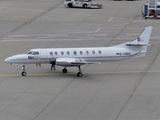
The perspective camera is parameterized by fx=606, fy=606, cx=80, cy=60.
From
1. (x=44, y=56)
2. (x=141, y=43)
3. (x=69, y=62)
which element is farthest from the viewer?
(x=141, y=43)

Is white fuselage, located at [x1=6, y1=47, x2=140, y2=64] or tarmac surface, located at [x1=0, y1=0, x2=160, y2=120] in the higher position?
white fuselage, located at [x1=6, y1=47, x2=140, y2=64]

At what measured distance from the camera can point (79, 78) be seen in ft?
168

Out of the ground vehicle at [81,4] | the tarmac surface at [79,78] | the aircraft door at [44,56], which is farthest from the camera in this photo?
the ground vehicle at [81,4]

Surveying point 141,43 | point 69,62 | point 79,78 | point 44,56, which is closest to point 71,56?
point 69,62

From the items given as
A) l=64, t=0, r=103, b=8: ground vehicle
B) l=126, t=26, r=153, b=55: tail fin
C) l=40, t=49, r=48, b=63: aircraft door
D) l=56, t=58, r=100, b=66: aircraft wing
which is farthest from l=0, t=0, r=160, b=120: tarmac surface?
l=64, t=0, r=103, b=8: ground vehicle

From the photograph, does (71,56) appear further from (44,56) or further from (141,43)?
(141,43)

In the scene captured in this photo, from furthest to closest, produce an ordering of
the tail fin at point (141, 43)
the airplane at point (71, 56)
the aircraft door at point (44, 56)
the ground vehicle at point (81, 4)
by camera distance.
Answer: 1. the ground vehicle at point (81, 4)
2. the tail fin at point (141, 43)
3. the aircraft door at point (44, 56)
4. the airplane at point (71, 56)

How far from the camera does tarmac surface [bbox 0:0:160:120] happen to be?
42500 millimetres

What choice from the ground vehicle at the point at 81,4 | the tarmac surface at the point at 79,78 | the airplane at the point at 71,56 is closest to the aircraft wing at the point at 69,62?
the airplane at the point at 71,56

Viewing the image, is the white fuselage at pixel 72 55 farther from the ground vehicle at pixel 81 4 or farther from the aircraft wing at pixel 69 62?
the ground vehicle at pixel 81 4

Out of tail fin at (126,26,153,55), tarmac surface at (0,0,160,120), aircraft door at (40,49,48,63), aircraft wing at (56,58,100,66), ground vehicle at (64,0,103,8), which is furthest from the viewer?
ground vehicle at (64,0,103,8)

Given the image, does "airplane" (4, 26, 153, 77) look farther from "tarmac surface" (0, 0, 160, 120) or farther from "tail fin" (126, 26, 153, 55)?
"tarmac surface" (0, 0, 160, 120)

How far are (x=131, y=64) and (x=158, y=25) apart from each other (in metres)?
20.2

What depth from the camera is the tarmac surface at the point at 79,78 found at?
42500 mm
